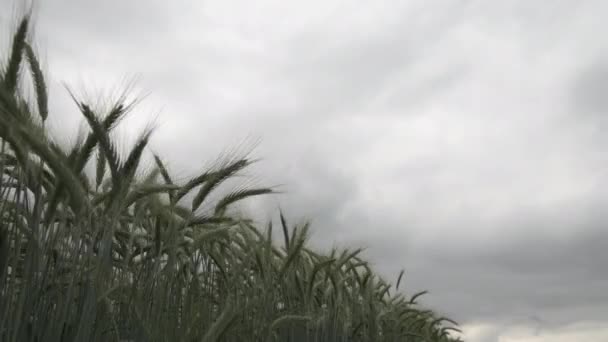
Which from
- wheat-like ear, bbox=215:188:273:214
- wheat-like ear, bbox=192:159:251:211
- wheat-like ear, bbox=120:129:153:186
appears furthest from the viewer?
wheat-like ear, bbox=215:188:273:214

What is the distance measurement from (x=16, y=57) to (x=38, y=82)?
49 centimetres

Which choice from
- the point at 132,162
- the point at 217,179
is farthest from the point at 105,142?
A: the point at 217,179

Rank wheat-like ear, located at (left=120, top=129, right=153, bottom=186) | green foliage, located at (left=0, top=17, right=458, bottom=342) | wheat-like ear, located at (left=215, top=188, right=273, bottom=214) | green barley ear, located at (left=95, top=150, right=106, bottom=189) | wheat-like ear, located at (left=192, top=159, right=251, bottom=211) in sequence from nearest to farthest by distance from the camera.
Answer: green foliage, located at (left=0, top=17, right=458, bottom=342) → wheat-like ear, located at (left=120, top=129, right=153, bottom=186) → wheat-like ear, located at (left=192, top=159, right=251, bottom=211) → green barley ear, located at (left=95, top=150, right=106, bottom=189) → wheat-like ear, located at (left=215, top=188, right=273, bottom=214)

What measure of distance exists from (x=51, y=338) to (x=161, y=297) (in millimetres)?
937

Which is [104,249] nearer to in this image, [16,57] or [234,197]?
[16,57]

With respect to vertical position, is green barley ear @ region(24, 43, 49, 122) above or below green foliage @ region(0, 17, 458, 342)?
above

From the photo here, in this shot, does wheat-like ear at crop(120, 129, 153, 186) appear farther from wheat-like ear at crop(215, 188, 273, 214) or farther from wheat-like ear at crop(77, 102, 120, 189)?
wheat-like ear at crop(215, 188, 273, 214)

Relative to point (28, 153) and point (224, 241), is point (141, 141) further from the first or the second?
point (224, 241)

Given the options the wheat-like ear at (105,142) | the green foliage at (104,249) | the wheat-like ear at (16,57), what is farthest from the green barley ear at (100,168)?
the wheat-like ear at (16,57)

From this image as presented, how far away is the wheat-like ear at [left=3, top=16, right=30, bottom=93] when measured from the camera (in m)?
2.52

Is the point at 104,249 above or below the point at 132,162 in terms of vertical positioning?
below

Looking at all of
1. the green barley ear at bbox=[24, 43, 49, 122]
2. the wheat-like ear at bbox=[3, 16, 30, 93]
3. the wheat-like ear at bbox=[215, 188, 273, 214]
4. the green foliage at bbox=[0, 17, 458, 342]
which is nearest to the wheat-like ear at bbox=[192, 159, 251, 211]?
the green foliage at bbox=[0, 17, 458, 342]

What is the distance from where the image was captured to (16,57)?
2.59 m

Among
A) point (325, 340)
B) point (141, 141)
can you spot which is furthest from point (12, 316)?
point (325, 340)
